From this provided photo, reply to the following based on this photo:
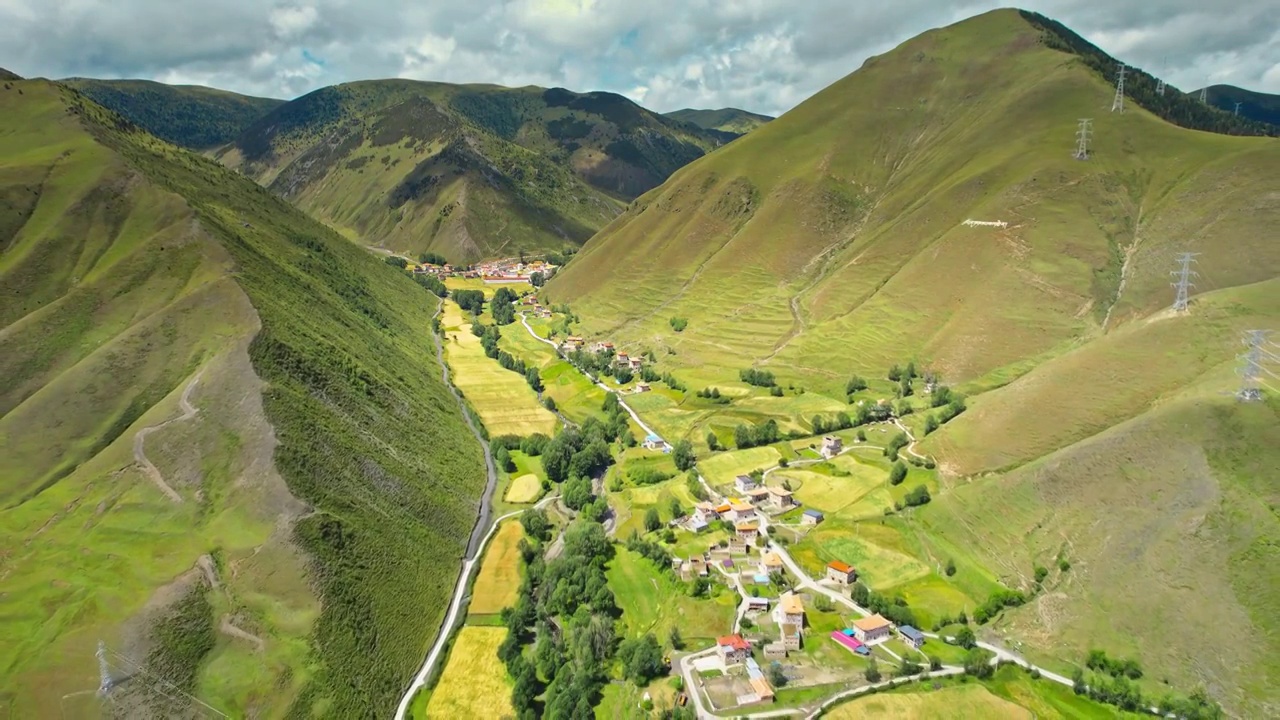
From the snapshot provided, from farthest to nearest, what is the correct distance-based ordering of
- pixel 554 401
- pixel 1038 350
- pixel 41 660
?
pixel 554 401 → pixel 1038 350 → pixel 41 660

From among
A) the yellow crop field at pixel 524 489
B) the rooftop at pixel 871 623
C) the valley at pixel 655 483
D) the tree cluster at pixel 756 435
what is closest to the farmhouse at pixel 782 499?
the valley at pixel 655 483

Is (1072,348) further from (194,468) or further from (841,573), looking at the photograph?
(194,468)

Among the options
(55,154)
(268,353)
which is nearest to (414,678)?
(268,353)

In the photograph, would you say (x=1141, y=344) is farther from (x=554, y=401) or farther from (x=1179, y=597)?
(x=554, y=401)

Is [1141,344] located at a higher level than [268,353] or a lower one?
higher

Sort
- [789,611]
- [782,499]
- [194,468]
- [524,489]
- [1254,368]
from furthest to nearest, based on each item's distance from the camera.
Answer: [524,489]
[782,499]
[194,468]
[1254,368]
[789,611]

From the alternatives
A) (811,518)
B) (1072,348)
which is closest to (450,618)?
(811,518)

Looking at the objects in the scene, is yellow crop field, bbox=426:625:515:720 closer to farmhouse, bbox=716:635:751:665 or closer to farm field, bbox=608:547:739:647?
farm field, bbox=608:547:739:647

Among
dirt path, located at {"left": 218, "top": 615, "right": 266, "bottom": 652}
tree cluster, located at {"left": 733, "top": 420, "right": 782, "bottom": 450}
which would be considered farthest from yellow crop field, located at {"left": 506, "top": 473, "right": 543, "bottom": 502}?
dirt path, located at {"left": 218, "top": 615, "right": 266, "bottom": 652}
